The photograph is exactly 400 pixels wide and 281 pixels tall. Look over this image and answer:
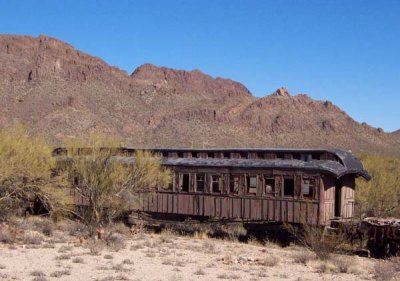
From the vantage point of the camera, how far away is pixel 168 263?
1831 cm

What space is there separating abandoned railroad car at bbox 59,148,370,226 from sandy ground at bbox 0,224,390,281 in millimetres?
1542

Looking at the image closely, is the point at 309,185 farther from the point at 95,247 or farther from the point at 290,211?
the point at 95,247

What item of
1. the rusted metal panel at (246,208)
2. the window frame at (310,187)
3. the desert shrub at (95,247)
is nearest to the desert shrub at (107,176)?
the desert shrub at (95,247)

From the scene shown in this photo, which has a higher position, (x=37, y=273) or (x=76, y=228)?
(x=76, y=228)

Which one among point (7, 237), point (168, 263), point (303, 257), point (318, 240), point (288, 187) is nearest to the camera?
point (168, 263)

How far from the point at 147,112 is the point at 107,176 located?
59039 millimetres

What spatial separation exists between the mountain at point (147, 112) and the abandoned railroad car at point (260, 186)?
120 ft

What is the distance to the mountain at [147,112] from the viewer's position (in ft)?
231

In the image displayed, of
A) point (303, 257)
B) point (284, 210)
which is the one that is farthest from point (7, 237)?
point (303, 257)

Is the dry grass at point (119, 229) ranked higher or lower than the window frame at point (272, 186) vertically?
lower

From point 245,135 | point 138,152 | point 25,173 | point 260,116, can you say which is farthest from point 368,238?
point 260,116

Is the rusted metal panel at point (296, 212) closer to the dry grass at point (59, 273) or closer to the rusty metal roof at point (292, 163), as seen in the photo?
the rusty metal roof at point (292, 163)

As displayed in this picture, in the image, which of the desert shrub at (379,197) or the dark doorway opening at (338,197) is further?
the desert shrub at (379,197)

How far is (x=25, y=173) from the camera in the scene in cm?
2266
